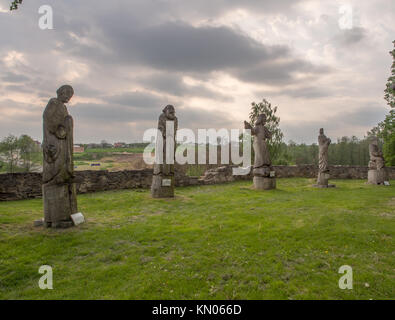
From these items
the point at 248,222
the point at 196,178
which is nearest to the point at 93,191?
the point at 196,178

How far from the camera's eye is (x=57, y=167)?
6039 millimetres

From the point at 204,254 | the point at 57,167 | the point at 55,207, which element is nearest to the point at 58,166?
the point at 57,167

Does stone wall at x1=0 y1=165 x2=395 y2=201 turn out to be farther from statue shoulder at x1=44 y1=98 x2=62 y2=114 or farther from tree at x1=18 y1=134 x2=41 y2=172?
tree at x1=18 y1=134 x2=41 y2=172

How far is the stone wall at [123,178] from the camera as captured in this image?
32.5 ft

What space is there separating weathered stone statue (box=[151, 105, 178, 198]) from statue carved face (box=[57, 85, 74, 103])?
4588mm

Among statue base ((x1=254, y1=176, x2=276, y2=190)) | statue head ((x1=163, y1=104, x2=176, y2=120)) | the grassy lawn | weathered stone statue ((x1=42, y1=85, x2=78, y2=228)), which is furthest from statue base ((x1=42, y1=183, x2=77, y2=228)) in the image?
statue base ((x1=254, y1=176, x2=276, y2=190))

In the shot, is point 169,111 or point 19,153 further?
point 19,153

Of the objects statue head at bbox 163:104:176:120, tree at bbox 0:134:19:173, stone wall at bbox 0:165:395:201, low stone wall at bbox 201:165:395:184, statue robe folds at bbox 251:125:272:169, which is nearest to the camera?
stone wall at bbox 0:165:395:201

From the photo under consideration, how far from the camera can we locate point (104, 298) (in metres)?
3.14

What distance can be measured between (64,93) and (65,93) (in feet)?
0.08

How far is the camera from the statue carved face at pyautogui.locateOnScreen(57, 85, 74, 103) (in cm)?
639

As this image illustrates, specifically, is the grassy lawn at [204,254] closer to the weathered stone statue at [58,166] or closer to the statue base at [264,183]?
the weathered stone statue at [58,166]

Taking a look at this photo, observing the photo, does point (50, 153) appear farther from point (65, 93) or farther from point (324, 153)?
point (324, 153)

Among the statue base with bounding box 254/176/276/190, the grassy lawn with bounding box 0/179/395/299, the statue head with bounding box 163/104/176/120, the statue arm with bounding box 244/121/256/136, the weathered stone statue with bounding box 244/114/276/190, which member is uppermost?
the statue head with bounding box 163/104/176/120
